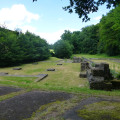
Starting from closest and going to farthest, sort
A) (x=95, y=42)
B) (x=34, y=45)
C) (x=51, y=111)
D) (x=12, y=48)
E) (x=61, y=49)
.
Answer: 1. (x=51, y=111)
2. (x=12, y=48)
3. (x=34, y=45)
4. (x=61, y=49)
5. (x=95, y=42)

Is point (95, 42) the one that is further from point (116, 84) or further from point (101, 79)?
point (101, 79)

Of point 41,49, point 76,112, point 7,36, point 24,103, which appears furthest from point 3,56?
point 76,112

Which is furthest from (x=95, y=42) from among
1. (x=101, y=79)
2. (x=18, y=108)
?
(x=18, y=108)

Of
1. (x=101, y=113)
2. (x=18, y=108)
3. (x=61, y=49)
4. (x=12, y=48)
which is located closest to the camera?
(x=101, y=113)

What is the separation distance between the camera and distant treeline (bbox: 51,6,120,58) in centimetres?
2919

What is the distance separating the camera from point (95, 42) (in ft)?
181

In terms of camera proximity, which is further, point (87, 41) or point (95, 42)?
point (87, 41)

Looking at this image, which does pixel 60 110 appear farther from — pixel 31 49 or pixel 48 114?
pixel 31 49

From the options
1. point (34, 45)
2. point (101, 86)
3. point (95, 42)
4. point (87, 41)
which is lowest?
point (101, 86)

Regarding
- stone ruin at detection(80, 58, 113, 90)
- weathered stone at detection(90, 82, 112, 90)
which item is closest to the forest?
stone ruin at detection(80, 58, 113, 90)

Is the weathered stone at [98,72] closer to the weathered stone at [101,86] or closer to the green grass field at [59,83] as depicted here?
the weathered stone at [101,86]

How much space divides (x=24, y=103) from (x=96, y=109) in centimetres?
183

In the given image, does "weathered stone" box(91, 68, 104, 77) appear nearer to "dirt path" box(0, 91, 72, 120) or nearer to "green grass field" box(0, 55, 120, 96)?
"green grass field" box(0, 55, 120, 96)

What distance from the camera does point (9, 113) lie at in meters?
2.33
